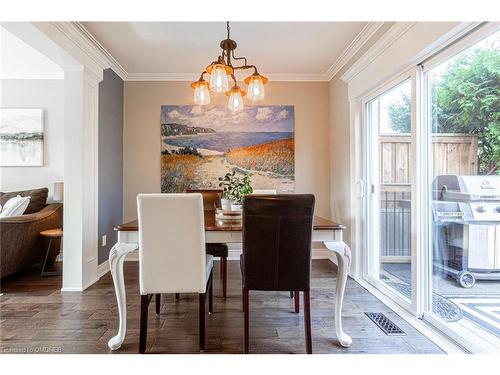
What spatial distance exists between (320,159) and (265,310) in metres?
2.24

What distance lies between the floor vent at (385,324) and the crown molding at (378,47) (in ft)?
7.03

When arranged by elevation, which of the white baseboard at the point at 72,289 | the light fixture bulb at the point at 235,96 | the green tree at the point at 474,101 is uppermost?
the light fixture bulb at the point at 235,96

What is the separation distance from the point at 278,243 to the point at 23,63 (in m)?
3.94

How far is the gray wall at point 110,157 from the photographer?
3164mm

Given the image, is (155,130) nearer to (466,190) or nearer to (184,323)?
(184,323)

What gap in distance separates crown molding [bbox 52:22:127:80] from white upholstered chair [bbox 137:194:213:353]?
1.84 m

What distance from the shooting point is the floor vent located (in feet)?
6.31

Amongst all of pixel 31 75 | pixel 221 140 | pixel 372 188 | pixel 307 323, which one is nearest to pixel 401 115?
pixel 372 188

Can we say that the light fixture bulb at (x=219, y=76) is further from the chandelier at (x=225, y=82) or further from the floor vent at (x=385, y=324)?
the floor vent at (x=385, y=324)

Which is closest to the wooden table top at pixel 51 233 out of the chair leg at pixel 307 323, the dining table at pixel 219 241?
the dining table at pixel 219 241

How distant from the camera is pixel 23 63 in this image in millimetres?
3480

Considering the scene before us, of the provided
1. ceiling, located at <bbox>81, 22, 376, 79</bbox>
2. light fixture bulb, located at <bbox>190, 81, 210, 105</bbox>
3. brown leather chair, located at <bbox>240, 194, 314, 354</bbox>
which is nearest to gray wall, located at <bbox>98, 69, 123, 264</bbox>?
ceiling, located at <bbox>81, 22, 376, 79</bbox>
